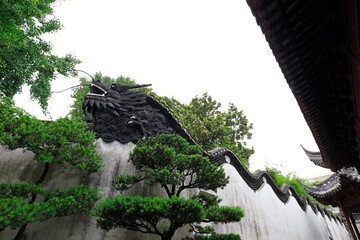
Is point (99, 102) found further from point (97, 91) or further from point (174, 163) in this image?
point (174, 163)

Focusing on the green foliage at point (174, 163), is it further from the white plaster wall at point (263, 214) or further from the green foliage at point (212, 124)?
the green foliage at point (212, 124)

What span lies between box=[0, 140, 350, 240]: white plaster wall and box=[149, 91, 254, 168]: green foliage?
4493 mm

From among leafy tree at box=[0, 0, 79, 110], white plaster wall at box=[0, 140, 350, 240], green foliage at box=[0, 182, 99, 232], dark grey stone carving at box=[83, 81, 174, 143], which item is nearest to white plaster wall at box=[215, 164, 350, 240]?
white plaster wall at box=[0, 140, 350, 240]

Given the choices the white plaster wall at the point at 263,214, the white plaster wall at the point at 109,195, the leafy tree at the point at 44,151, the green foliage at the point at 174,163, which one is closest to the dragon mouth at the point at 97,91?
the white plaster wall at the point at 109,195

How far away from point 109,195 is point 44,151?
5.47 ft

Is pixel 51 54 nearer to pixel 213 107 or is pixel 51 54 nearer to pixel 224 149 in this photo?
pixel 224 149

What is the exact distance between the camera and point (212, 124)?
41.5 feet

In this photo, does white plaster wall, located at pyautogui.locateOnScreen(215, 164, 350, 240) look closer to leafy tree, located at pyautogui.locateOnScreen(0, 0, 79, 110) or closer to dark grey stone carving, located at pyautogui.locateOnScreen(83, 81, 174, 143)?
dark grey stone carving, located at pyautogui.locateOnScreen(83, 81, 174, 143)

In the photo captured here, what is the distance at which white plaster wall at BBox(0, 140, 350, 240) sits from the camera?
12.6 ft

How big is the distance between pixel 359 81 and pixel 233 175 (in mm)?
5313

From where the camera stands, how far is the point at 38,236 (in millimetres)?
3705

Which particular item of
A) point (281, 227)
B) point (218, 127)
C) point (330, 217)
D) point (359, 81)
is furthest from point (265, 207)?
point (330, 217)

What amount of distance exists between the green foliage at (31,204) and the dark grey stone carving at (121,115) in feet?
6.40

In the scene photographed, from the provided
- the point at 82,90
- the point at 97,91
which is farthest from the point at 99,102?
the point at 82,90
